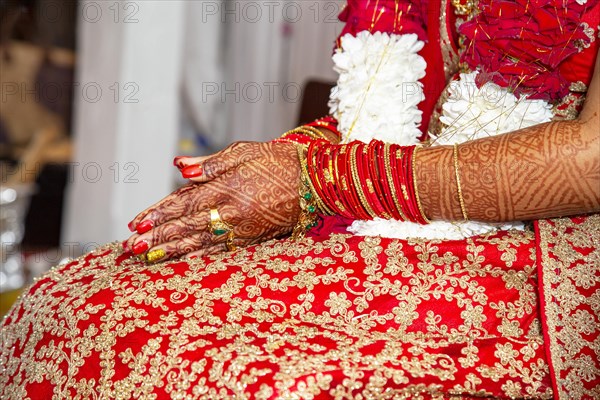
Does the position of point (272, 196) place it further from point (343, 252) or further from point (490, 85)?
point (490, 85)

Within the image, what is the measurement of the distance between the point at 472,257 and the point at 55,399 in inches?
21.5

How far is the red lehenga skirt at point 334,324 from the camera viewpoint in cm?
80

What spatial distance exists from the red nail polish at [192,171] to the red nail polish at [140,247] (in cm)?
11

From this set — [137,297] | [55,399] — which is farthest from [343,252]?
[55,399]

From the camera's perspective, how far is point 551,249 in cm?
91

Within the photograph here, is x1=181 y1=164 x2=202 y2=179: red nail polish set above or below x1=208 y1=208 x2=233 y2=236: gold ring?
above

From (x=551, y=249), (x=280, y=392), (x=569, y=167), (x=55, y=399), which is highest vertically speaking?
(x=569, y=167)

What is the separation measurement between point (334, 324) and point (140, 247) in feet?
0.97

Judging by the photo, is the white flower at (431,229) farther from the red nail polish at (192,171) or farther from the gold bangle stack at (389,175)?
the red nail polish at (192,171)

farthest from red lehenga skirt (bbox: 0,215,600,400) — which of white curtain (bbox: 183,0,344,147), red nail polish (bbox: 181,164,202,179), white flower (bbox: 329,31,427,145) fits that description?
white curtain (bbox: 183,0,344,147)

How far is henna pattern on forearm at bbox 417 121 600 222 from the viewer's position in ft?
2.92

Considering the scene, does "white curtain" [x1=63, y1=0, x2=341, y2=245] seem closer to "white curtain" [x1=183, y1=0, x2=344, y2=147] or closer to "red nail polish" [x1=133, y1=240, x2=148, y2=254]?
"white curtain" [x1=183, y1=0, x2=344, y2=147]

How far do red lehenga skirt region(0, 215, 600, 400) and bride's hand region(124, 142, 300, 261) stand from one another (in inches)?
1.8

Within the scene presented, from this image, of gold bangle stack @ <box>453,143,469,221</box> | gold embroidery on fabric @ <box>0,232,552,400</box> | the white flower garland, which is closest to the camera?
gold embroidery on fabric @ <box>0,232,552,400</box>
